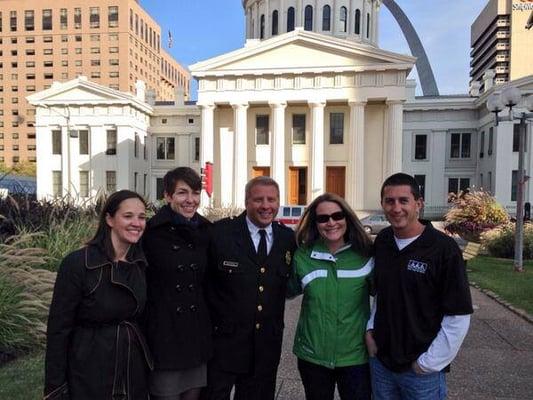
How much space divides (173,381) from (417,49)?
8371cm

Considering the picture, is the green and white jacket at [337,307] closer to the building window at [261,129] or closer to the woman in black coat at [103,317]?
the woman in black coat at [103,317]

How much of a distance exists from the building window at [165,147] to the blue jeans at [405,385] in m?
46.2

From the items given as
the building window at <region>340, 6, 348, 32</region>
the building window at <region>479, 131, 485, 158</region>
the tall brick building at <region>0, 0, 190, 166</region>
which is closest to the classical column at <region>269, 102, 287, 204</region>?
the building window at <region>479, 131, 485, 158</region>

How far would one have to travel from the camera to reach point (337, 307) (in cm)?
317

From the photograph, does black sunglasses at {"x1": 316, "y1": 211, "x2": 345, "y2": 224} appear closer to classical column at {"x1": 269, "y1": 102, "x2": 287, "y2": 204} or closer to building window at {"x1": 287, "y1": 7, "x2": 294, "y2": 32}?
classical column at {"x1": 269, "y1": 102, "x2": 287, "y2": 204}

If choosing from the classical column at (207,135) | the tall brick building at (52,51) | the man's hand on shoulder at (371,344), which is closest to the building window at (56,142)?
the classical column at (207,135)

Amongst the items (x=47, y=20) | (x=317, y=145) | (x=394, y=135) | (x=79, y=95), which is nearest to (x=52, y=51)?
(x=47, y=20)

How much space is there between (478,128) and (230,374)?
142ft

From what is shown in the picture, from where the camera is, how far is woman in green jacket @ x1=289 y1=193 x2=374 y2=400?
10.4 feet

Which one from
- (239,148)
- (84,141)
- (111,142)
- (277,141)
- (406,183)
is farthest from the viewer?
(84,141)

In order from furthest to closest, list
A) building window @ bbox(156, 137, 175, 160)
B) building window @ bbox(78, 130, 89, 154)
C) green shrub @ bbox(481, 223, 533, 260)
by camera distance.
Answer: building window @ bbox(156, 137, 175, 160) < building window @ bbox(78, 130, 89, 154) < green shrub @ bbox(481, 223, 533, 260)

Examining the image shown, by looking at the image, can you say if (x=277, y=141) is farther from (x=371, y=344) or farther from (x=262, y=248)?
(x=371, y=344)

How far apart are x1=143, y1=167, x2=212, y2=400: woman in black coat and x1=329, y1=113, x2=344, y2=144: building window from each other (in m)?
37.1

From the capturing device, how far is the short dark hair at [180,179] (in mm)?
3146
